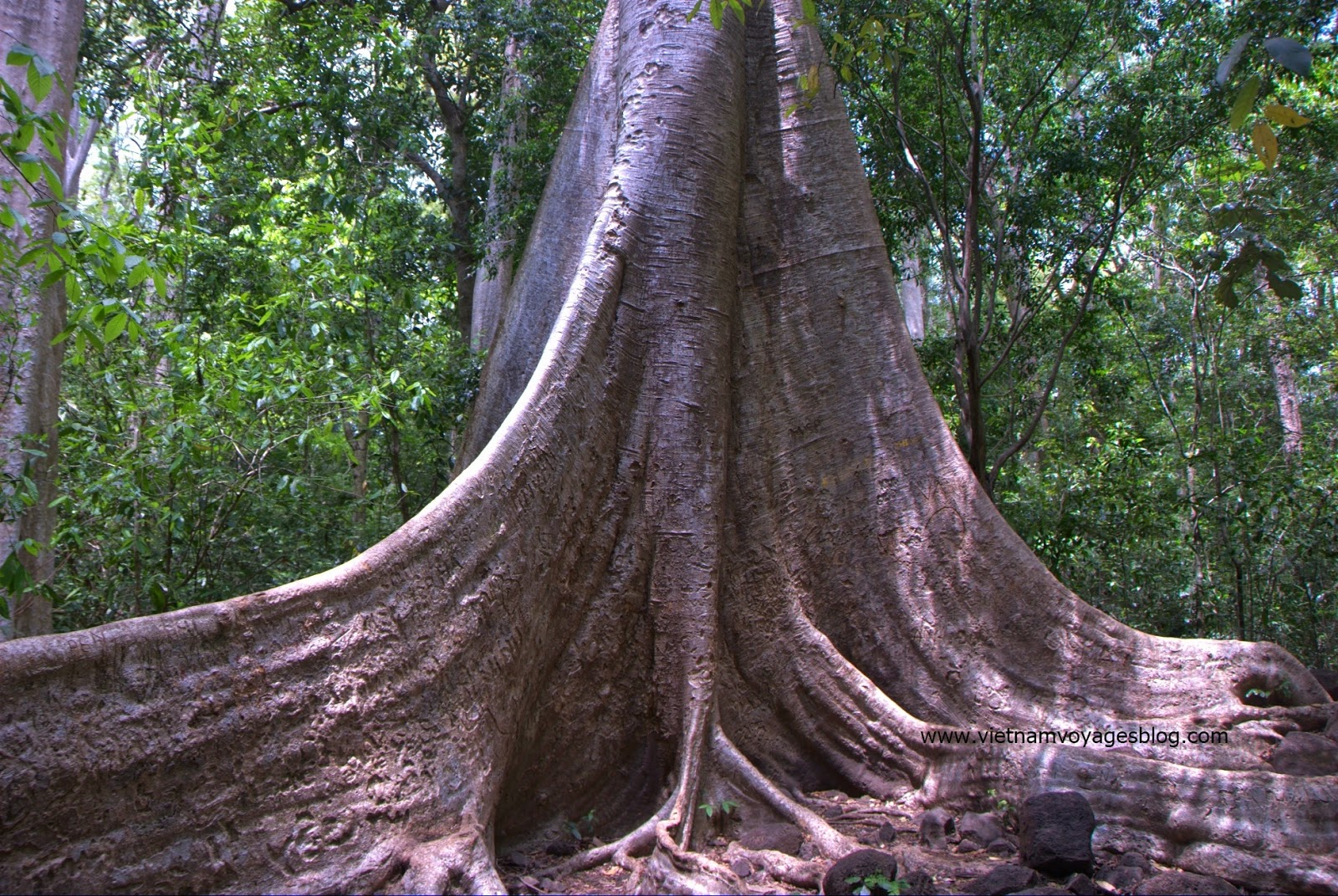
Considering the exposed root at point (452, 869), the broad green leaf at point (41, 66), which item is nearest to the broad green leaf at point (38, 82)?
the broad green leaf at point (41, 66)

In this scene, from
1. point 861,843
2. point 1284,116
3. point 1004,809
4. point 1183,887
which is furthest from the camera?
point 1004,809

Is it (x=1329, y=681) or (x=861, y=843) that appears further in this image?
(x=1329, y=681)

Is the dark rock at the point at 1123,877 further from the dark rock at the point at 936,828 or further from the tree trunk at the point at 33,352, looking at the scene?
the tree trunk at the point at 33,352

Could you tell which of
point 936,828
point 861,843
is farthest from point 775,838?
point 936,828

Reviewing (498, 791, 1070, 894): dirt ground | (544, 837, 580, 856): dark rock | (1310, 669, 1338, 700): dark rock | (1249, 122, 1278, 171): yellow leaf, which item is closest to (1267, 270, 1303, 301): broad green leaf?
(1249, 122, 1278, 171): yellow leaf

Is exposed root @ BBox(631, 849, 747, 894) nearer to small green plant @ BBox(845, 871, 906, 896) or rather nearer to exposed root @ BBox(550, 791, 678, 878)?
exposed root @ BBox(550, 791, 678, 878)

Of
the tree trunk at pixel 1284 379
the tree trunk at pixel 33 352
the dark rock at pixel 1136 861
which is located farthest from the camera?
the tree trunk at pixel 1284 379

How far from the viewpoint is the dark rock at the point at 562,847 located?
131 inches

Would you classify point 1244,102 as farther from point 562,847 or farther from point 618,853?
point 562,847

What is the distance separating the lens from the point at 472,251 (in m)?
7.68

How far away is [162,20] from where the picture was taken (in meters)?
8.05

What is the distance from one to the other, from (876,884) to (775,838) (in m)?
0.57

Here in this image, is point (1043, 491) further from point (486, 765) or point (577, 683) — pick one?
point (486, 765)

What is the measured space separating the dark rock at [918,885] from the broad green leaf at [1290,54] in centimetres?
233
